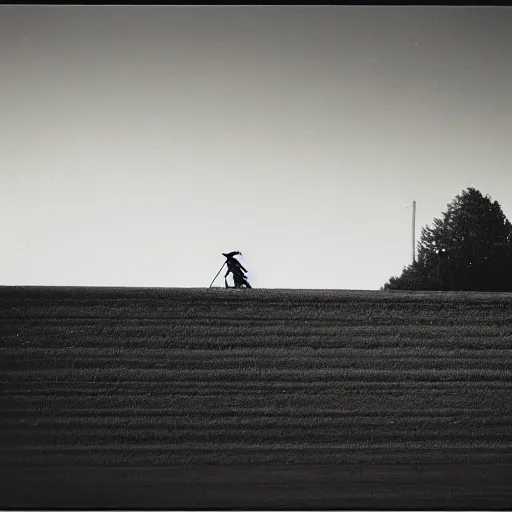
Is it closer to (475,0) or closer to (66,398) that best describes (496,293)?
(475,0)

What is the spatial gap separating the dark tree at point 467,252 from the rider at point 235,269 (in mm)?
707

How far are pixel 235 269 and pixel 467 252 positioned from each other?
37.5 inches

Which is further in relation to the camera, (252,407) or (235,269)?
(235,269)

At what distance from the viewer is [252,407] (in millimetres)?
2457

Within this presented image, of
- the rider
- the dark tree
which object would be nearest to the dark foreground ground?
the dark tree

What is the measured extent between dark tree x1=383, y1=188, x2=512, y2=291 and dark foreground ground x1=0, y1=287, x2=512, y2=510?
72 millimetres

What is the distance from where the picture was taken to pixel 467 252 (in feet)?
8.27

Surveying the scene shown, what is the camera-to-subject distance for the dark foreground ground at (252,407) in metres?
2.42

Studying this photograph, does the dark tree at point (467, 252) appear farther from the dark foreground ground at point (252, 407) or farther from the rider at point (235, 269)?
the rider at point (235, 269)

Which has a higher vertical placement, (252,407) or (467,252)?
(467,252)

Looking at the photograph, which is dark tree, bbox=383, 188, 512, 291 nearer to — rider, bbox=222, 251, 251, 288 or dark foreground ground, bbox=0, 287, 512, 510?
dark foreground ground, bbox=0, 287, 512, 510

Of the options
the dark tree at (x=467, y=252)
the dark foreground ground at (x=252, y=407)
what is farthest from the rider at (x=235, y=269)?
the dark tree at (x=467, y=252)

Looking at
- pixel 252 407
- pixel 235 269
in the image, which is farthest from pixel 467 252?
pixel 252 407

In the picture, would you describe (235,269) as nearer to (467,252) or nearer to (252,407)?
(252,407)
